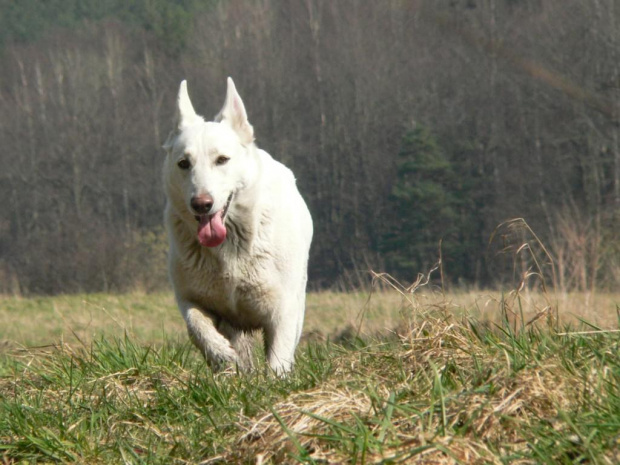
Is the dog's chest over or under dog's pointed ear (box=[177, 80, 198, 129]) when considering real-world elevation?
under

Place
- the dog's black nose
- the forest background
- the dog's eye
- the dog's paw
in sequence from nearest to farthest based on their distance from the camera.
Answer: the dog's paw → the dog's black nose → the dog's eye → the forest background

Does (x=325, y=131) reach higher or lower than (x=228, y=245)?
lower

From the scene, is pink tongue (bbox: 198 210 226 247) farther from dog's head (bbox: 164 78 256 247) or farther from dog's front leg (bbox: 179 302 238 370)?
dog's front leg (bbox: 179 302 238 370)

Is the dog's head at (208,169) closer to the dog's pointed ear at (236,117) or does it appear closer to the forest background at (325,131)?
the dog's pointed ear at (236,117)

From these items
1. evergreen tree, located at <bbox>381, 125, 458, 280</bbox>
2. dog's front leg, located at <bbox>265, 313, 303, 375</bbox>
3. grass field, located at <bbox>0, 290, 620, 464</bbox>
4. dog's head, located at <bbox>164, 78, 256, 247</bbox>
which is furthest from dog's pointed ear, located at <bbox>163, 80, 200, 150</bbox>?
evergreen tree, located at <bbox>381, 125, 458, 280</bbox>

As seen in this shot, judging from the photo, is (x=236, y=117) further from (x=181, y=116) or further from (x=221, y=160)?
(x=221, y=160)

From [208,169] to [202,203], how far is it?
0.25 metres

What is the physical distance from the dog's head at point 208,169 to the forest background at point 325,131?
31147mm

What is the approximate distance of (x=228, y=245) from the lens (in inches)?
228

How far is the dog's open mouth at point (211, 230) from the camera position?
5621mm

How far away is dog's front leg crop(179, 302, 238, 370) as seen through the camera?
536cm

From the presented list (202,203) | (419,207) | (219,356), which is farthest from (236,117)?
(419,207)

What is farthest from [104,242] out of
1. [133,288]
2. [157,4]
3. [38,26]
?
[38,26]

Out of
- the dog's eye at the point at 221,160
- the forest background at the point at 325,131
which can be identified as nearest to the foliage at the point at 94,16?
the forest background at the point at 325,131
